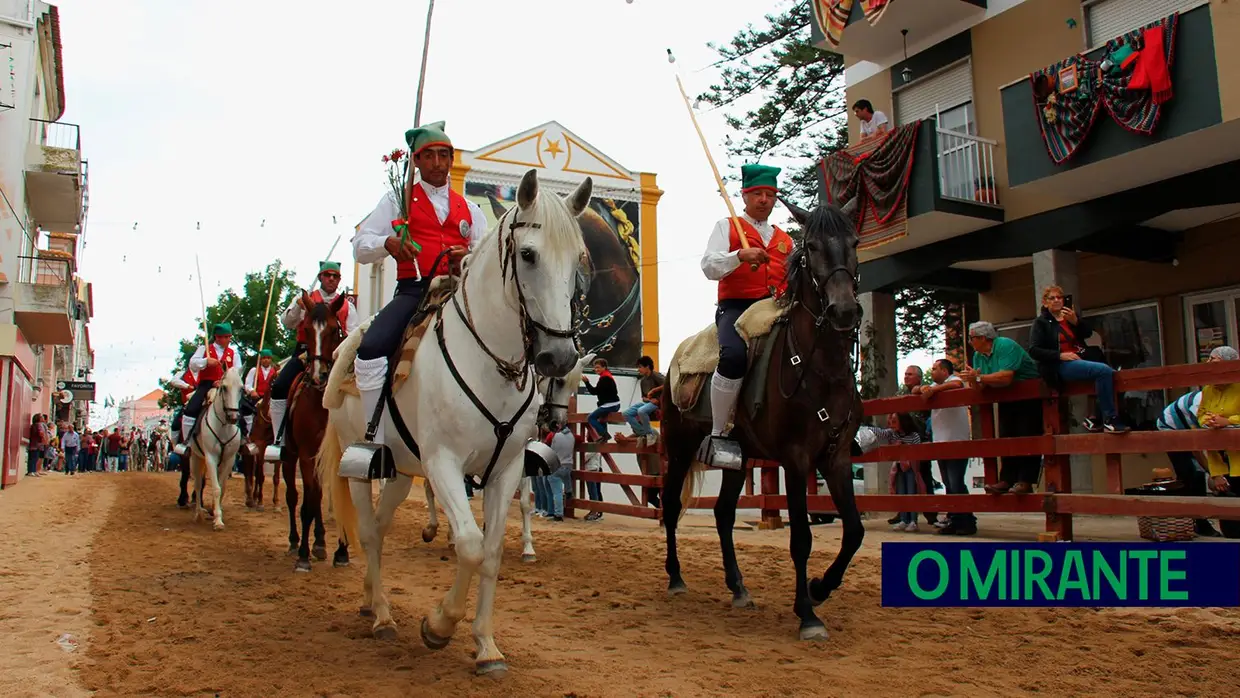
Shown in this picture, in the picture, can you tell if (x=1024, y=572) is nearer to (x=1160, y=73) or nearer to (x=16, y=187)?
(x=1160, y=73)

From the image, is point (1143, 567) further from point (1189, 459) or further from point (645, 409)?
point (645, 409)

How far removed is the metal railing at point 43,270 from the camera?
2486 centimetres

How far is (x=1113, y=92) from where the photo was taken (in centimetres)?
1145

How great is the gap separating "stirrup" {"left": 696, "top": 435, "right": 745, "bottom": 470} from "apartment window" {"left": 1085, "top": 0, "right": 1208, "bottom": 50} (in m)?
10.1

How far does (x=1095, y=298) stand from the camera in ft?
45.8

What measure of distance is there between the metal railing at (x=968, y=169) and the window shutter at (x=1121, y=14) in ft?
6.88

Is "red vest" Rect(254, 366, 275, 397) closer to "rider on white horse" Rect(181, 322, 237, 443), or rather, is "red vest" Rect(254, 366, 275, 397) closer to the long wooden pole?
"rider on white horse" Rect(181, 322, 237, 443)

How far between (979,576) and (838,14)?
14.4 meters

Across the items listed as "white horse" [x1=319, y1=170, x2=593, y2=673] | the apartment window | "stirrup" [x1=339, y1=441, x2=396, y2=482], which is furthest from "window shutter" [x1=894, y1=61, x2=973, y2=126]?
"stirrup" [x1=339, y1=441, x2=396, y2=482]

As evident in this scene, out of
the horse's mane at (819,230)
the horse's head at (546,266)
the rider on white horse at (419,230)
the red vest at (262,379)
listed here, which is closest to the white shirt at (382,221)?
the rider on white horse at (419,230)

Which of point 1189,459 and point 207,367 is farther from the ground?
point 207,367

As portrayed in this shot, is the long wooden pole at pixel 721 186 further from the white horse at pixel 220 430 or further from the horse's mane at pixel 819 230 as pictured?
the white horse at pixel 220 430

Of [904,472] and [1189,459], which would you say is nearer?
[1189,459]

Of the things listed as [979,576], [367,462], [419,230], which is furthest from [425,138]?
[979,576]
